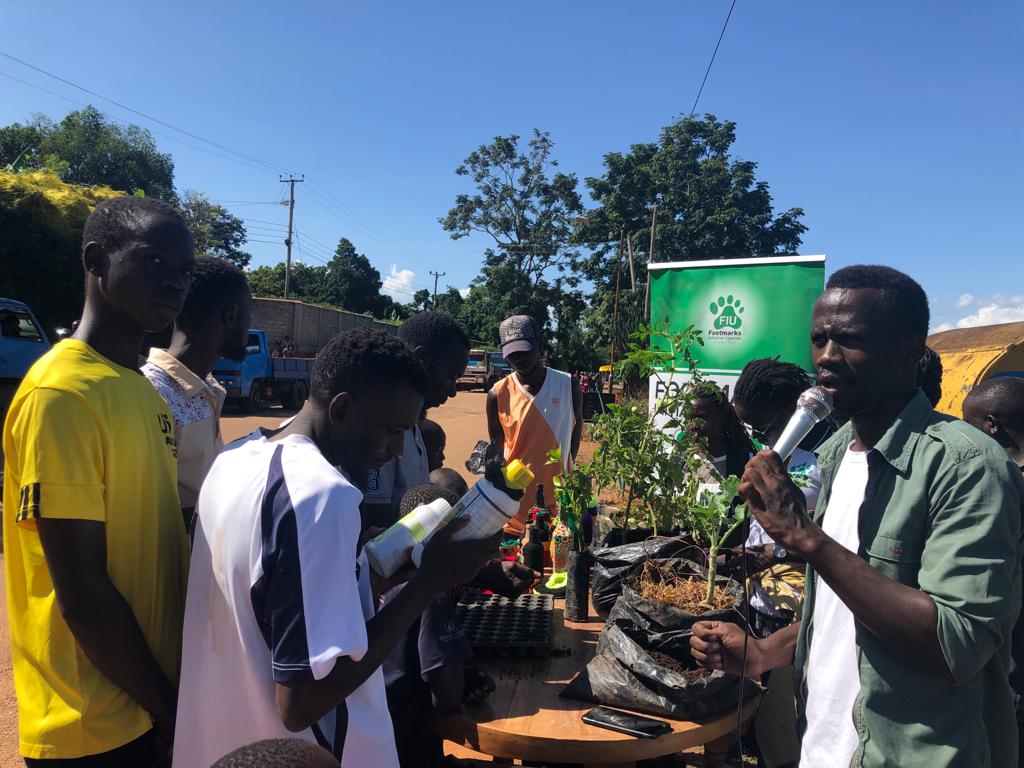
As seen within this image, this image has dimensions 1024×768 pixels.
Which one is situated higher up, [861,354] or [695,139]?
[695,139]

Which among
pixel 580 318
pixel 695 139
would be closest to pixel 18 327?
pixel 580 318

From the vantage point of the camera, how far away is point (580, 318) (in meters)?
31.5

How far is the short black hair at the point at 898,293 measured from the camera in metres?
1.65

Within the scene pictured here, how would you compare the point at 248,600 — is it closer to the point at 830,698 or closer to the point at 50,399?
the point at 50,399

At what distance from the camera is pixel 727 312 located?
600 centimetres

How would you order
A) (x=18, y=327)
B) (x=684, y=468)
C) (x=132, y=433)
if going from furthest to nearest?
(x=18, y=327) < (x=684, y=468) < (x=132, y=433)

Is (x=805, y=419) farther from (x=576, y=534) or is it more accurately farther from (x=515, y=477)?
(x=576, y=534)

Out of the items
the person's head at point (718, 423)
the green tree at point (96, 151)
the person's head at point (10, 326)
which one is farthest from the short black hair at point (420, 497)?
the green tree at point (96, 151)

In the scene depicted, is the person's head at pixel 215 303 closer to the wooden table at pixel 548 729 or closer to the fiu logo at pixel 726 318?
the wooden table at pixel 548 729

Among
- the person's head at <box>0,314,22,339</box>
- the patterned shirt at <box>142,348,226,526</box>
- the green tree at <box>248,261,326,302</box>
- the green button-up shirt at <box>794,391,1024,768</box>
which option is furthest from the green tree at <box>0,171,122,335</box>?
the green tree at <box>248,261,326,302</box>

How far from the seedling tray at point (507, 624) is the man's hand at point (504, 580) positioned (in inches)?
4.3

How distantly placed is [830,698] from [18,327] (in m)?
14.3

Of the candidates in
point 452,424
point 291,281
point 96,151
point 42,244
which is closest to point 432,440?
point 452,424

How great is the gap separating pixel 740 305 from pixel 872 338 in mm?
4452
